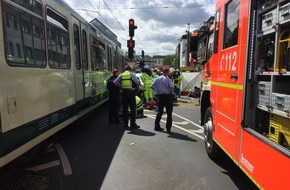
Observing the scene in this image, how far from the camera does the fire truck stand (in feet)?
11.1

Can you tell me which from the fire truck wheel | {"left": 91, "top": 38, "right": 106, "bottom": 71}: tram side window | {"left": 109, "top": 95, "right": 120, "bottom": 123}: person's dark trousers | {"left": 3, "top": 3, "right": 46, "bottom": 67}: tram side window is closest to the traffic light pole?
{"left": 91, "top": 38, "right": 106, "bottom": 71}: tram side window

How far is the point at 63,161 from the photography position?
633cm

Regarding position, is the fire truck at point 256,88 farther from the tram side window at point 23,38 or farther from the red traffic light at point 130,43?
the red traffic light at point 130,43

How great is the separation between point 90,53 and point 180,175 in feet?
18.3

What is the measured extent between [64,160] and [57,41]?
2.24 metres

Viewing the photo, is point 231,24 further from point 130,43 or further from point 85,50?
point 130,43

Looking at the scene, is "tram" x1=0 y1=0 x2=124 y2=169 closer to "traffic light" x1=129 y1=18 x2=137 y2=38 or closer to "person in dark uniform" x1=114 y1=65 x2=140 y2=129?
"person in dark uniform" x1=114 y1=65 x2=140 y2=129

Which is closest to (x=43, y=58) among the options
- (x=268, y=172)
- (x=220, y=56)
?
(x=220, y=56)

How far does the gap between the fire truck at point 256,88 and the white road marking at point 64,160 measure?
254 cm

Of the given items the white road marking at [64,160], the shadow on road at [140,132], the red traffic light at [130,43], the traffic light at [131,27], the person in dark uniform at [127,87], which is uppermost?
the traffic light at [131,27]

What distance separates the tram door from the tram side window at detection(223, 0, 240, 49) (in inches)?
152

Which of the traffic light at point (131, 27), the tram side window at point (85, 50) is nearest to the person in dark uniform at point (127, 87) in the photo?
the tram side window at point (85, 50)

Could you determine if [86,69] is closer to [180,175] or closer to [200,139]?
[200,139]

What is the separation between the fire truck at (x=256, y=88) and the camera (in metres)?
3.38
